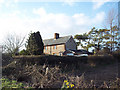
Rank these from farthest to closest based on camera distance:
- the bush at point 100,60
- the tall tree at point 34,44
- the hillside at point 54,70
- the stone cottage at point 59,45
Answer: the stone cottage at point 59,45
the bush at point 100,60
the tall tree at point 34,44
the hillside at point 54,70

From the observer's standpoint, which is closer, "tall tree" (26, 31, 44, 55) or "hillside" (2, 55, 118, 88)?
"hillside" (2, 55, 118, 88)

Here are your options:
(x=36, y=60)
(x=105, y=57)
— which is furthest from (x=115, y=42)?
(x=36, y=60)

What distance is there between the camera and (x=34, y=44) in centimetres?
1177

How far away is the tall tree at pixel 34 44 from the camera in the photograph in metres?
11.4

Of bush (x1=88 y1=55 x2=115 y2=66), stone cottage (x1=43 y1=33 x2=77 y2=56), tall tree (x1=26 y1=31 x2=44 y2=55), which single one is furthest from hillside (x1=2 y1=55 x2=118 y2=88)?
stone cottage (x1=43 y1=33 x2=77 y2=56)

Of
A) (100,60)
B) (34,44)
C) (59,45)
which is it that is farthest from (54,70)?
(59,45)

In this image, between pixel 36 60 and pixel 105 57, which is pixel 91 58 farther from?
pixel 36 60

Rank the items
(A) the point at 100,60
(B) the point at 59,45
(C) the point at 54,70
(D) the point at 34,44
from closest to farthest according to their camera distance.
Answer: (C) the point at 54,70, (D) the point at 34,44, (A) the point at 100,60, (B) the point at 59,45

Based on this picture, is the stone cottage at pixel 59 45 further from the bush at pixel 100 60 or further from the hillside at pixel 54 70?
the hillside at pixel 54 70

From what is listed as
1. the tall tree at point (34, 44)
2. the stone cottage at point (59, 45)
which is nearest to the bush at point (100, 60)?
the tall tree at point (34, 44)

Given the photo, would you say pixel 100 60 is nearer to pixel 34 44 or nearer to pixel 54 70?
pixel 34 44

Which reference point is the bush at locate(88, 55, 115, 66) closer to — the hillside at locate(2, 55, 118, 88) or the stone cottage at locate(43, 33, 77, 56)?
the hillside at locate(2, 55, 118, 88)

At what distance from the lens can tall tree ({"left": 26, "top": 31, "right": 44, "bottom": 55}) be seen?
37.5 feet

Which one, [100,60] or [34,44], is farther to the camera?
[100,60]
